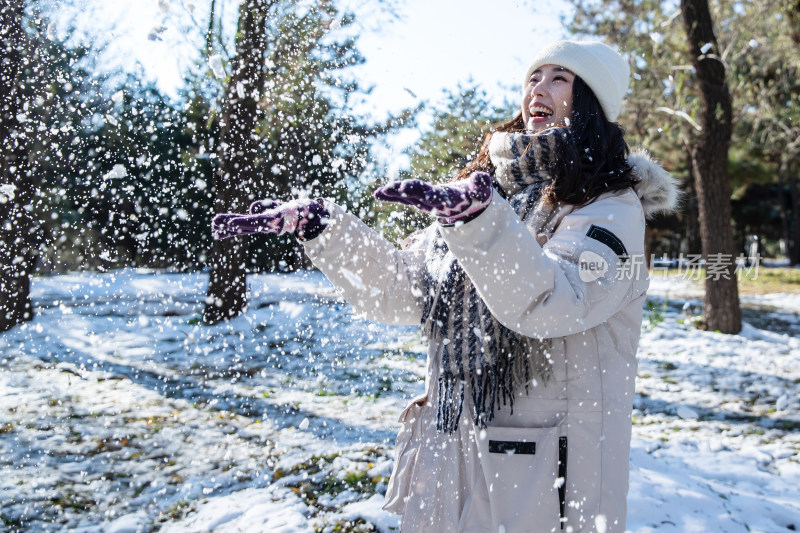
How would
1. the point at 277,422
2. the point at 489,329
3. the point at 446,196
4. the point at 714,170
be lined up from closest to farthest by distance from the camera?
the point at 446,196 < the point at 489,329 < the point at 277,422 < the point at 714,170

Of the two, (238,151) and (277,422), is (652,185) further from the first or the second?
(238,151)

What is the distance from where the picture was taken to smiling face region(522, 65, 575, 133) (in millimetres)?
1727

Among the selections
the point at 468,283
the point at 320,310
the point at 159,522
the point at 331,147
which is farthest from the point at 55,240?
the point at 468,283

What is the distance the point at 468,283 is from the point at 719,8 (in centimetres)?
1067

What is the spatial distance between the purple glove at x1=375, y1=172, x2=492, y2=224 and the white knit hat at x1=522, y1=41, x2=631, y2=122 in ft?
2.67

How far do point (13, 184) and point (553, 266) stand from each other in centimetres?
899

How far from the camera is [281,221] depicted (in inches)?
57.5

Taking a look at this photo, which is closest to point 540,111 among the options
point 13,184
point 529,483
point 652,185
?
point 652,185

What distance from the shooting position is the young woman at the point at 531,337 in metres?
1.34

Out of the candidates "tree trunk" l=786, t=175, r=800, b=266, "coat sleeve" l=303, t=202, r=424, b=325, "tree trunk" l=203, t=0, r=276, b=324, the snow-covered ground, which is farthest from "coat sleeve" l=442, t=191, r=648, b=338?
"tree trunk" l=786, t=175, r=800, b=266

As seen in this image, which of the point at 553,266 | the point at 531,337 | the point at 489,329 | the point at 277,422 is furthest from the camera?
the point at 277,422

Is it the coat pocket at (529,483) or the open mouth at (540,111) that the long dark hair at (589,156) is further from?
the coat pocket at (529,483)

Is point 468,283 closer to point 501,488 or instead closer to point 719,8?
point 501,488

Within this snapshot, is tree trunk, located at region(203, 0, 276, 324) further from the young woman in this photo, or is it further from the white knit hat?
the young woman
